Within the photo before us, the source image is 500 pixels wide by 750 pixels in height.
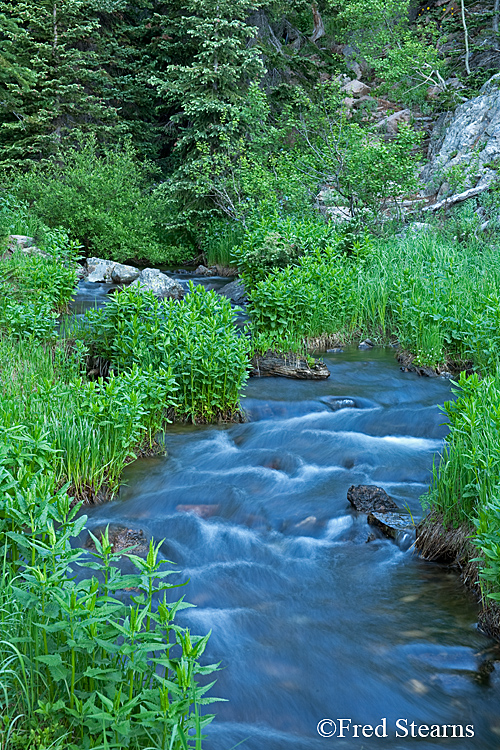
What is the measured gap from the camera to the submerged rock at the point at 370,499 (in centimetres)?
493

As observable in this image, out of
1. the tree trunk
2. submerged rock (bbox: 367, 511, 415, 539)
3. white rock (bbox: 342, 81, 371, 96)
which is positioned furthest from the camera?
the tree trunk

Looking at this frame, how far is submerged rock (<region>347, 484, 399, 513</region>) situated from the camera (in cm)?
493

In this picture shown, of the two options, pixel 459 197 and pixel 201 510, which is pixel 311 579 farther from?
pixel 459 197

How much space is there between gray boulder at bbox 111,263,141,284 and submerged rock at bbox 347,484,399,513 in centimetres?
1073

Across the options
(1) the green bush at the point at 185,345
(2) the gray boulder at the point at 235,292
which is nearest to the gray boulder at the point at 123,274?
(2) the gray boulder at the point at 235,292

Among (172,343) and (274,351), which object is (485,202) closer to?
(274,351)

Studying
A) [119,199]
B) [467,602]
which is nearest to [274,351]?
[467,602]

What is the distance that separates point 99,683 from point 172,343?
4.62 m

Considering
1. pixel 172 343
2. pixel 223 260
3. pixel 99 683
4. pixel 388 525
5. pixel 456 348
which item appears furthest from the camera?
pixel 223 260

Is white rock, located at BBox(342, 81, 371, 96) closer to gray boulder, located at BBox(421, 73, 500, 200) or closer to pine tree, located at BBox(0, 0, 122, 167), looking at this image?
gray boulder, located at BBox(421, 73, 500, 200)

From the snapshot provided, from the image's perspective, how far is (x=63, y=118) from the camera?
20719 millimetres

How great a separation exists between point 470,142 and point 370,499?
13515 mm

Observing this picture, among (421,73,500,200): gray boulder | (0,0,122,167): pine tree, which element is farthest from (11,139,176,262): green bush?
(421,73,500,200): gray boulder

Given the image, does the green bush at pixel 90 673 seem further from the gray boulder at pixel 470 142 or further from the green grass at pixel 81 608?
the gray boulder at pixel 470 142
